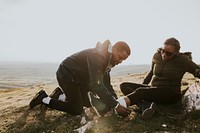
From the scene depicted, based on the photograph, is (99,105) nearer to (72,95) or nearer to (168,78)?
(72,95)

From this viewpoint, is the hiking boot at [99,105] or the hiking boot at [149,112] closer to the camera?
the hiking boot at [149,112]

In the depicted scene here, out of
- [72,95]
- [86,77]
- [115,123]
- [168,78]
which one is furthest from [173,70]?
[72,95]

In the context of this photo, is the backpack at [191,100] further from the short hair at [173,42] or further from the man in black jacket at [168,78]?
the short hair at [173,42]

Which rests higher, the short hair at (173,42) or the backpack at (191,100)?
the short hair at (173,42)

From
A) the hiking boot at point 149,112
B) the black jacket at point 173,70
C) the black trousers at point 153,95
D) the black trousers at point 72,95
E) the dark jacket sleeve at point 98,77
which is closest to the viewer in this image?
the dark jacket sleeve at point 98,77

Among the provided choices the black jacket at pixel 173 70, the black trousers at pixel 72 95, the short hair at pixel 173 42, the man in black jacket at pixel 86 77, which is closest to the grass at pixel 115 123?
the black trousers at pixel 72 95

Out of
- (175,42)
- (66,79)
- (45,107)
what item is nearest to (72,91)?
(66,79)

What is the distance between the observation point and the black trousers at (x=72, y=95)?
862cm

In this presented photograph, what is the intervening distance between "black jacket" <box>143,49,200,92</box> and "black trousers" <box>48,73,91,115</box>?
259 centimetres

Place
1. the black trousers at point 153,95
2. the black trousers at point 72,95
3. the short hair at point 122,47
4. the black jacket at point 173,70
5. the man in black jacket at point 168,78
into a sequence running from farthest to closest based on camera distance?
the black trousers at point 72,95 < the black trousers at point 153,95 < the man in black jacket at point 168,78 < the black jacket at point 173,70 < the short hair at point 122,47

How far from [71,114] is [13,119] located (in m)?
2.40

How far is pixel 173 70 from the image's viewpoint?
8164mm

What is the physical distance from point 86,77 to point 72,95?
2.71 feet

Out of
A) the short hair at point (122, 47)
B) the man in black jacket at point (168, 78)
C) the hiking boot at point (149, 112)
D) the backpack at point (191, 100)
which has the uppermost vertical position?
the short hair at point (122, 47)
